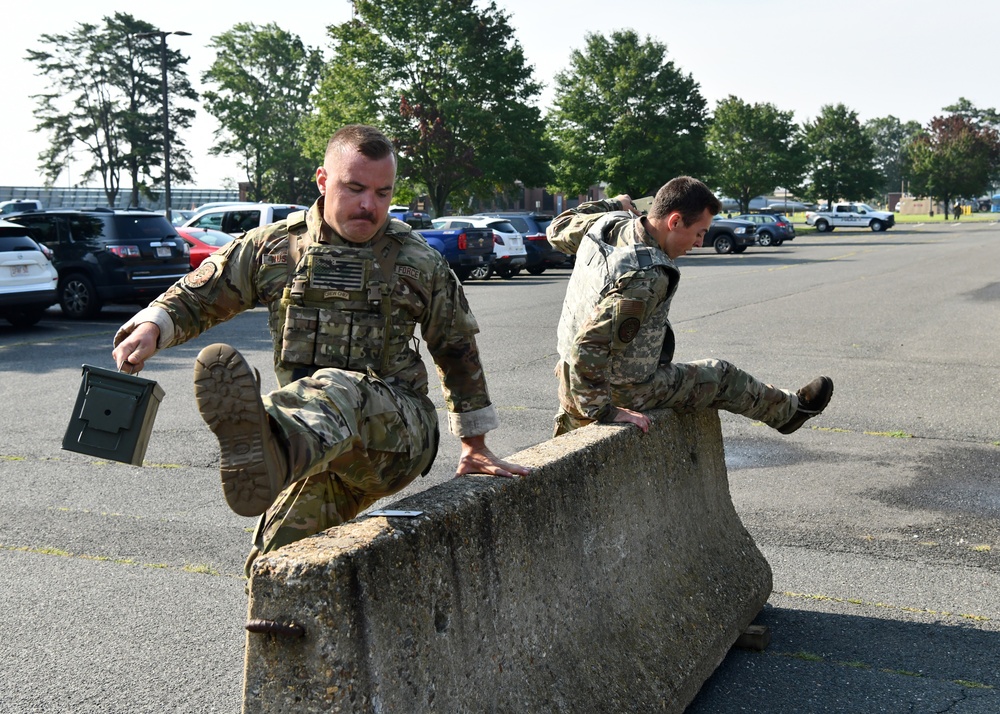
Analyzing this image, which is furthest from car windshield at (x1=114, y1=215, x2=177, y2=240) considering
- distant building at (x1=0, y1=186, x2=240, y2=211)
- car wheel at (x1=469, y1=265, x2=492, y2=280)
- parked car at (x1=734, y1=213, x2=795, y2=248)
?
distant building at (x1=0, y1=186, x2=240, y2=211)

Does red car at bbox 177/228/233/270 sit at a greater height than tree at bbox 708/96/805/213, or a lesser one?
lesser

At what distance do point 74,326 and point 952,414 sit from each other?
12727mm

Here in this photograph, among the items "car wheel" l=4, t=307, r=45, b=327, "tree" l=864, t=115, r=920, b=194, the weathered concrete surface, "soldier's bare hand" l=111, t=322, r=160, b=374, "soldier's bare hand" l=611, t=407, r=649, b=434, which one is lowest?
"car wheel" l=4, t=307, r=45, b=327

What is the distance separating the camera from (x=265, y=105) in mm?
73375

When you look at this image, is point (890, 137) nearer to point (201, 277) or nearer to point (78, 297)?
point (78, 297)

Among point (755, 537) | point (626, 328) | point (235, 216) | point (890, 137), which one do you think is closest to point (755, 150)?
point (235, 216)

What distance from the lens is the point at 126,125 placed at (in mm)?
64938

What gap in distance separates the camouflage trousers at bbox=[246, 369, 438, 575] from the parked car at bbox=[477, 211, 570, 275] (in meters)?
25.1

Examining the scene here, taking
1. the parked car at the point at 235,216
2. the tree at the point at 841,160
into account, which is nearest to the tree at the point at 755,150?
the tree at the point at 841,160

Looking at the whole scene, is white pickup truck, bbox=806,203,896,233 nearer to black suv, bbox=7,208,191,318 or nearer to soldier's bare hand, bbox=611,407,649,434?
black suv, bbox=7,208,191,318

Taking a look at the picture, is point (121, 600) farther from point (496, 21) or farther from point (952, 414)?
point (496, 21)

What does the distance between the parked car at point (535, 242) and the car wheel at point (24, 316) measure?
14.3 m

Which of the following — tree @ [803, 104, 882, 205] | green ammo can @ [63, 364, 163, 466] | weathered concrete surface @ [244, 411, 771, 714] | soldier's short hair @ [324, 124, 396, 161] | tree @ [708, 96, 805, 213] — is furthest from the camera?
tree @ [803, 104, 882, 205]

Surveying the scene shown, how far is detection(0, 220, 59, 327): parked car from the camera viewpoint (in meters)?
15.3
